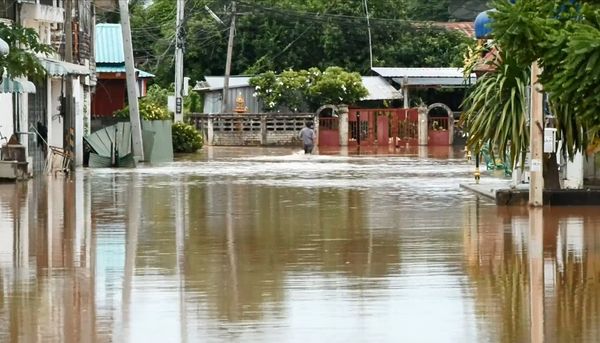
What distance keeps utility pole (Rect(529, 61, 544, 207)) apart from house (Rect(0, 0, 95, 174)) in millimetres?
11361

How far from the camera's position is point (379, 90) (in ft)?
205

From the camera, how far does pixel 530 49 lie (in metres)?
13.7

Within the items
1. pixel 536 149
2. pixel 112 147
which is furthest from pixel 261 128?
pixel 536 149

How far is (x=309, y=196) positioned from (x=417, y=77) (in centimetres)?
3630

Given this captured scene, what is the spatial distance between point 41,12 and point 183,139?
17.0 metres

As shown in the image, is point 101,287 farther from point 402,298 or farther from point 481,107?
point 481,107

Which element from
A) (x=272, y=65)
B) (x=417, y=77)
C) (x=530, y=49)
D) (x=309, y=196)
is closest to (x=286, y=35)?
(x=272, y=65)

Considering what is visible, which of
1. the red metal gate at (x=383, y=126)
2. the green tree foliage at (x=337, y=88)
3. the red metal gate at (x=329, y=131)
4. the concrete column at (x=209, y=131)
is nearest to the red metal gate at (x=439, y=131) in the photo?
the red metal gate at (x=383, y=126)

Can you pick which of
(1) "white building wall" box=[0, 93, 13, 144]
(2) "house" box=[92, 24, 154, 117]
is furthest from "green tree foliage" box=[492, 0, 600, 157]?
(2) "house" box=[92, 24, 154, 117]

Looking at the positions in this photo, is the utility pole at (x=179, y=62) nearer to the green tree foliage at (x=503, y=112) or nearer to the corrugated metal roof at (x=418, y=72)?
the corrugated metal roof at (x=418, y=72)

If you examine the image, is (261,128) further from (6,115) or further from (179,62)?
(6,115)

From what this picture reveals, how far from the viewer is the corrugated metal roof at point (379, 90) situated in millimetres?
61938

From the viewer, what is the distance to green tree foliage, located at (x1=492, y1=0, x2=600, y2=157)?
39.7ft

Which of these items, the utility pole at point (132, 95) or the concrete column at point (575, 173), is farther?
the utility pole at point (132, 95)
